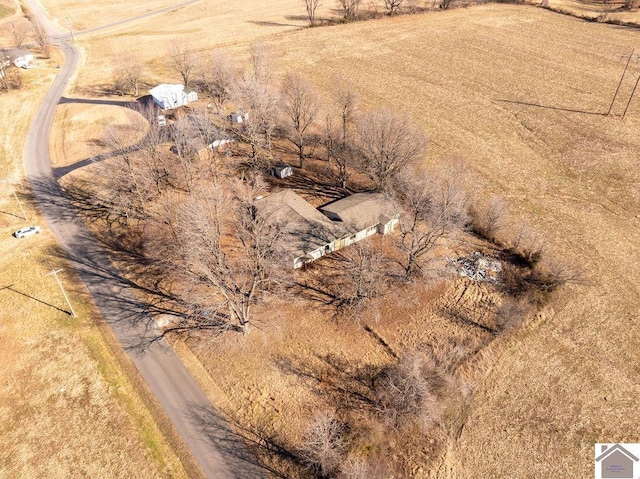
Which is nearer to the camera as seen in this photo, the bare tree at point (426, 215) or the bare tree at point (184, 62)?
the bare tree at point (426, 215)

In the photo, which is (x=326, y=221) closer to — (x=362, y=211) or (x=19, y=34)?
(x=362, y=211)

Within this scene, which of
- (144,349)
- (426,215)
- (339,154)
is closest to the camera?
(144,349)

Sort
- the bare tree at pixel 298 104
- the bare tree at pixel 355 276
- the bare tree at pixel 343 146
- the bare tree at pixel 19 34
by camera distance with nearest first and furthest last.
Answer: the bare tree at pixel 355 276, the bare tree at pixel 343 146, the bare tree at pixel 298 104, the bare tree at pixel 19 34

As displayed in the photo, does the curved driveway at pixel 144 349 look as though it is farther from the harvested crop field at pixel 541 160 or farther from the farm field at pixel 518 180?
the harvested crop field at pixel 541 160

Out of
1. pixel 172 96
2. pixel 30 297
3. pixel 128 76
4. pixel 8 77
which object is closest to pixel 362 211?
pixel 30 297

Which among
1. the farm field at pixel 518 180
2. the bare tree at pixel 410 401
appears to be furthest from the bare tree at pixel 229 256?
the bare tree at pixel 410 401

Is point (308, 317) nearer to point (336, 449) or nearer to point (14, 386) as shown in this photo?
point (336, 449)
